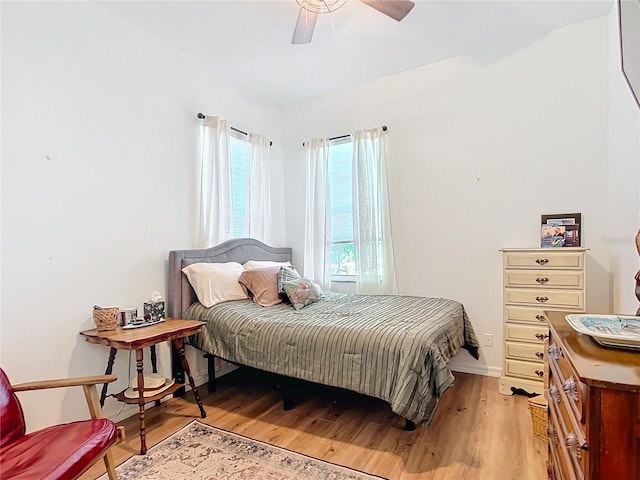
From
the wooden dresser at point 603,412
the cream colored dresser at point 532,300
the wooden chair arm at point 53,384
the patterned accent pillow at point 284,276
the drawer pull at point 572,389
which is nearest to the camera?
the wooden dresser at point 603,412

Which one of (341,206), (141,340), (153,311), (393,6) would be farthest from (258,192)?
(393,6)

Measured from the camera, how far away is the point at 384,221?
3.76 metres

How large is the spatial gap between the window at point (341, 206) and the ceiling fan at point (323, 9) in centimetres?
157

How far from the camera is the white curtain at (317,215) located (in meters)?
4.11

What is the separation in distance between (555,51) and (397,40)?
1317 mm

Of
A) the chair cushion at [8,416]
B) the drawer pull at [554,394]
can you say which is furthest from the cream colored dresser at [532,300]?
the chair cushion at [8,416]

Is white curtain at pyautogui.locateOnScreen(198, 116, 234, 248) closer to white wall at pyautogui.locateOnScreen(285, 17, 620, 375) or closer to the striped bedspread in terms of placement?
the striped bedspread

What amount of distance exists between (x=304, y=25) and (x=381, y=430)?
275 cm

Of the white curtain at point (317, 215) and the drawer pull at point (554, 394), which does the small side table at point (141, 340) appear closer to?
the white curtain at point (317, 215)

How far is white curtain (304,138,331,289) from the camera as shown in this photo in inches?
162

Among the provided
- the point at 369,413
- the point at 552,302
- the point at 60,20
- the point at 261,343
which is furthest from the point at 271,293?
the point at 60,20

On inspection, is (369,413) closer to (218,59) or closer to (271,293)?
(271,293)

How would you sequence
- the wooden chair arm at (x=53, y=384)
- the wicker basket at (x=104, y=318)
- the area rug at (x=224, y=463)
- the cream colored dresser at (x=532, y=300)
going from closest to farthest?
the wooden chair arm at (x=53, y=384), the area rug at (x=224, y=463), the wicker basket at (x=104, y=318), the cream colored dresser at (x=532, y=300)

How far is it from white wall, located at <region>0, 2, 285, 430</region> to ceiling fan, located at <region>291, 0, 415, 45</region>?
1.29m
